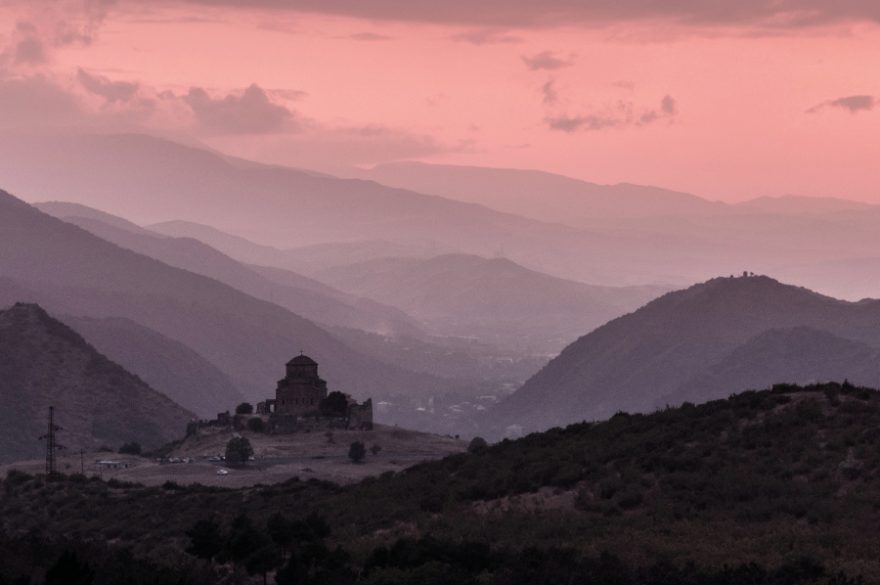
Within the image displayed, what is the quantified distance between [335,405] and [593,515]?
96.0 meters

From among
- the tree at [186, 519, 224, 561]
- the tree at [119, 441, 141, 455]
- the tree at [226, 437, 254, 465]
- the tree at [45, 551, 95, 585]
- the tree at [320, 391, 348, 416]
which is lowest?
the tree at [45, 551, 95, 585]

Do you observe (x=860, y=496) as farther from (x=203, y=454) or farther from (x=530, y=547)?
(x=203, y=454)

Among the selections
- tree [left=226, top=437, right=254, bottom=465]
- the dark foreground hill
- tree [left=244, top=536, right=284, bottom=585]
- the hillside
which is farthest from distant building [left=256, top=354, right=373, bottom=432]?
tree [left=244, top=536, right=284, bottom=585]

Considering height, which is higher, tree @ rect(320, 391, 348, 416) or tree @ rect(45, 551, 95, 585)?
tree @ rect(320, 391, 348, 416)

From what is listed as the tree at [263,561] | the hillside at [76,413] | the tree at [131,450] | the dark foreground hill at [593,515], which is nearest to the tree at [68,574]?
the dark foreground hill at [593,515]

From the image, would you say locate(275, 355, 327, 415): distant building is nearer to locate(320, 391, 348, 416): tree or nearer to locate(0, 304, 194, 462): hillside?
locate(320, 391, 348, 416): tree

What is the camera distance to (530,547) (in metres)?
53.4

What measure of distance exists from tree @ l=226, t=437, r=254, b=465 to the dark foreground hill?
46.0 meters

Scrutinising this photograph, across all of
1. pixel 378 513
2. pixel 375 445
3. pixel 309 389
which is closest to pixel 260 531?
pixel 378 513

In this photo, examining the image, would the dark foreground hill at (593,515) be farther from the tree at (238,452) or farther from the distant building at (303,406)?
the distant building at (303,406)

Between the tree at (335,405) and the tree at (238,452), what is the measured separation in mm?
22002

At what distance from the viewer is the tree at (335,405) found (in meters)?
153

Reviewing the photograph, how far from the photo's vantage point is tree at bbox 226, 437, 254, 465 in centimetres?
12694

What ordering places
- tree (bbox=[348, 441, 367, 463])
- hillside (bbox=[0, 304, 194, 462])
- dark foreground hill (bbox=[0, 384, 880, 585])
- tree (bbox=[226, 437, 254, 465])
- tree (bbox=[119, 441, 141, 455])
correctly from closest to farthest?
dark foreground hill (bbox=[0, 384, 880, 585])
tree (bbox=[226, 437, 254, 465])
tree (bbox=[348, 441, 367, 463])
tree (bbox=[119, 441, 141, 455])
hillside (bbox=[0, 304, 194, 462])
